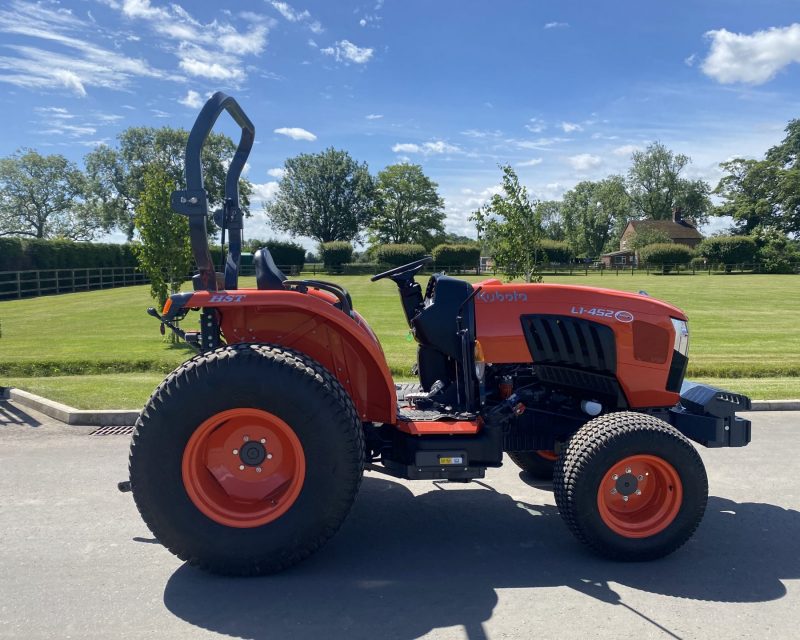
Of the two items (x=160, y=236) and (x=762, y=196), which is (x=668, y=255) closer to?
(x=762, y=196)

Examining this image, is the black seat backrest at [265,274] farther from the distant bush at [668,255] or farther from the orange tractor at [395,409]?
the distant bush at [668,255]

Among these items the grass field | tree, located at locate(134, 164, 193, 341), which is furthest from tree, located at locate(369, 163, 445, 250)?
tree, located at locate(134, 164, 193, 341)

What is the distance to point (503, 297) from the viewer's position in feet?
12.6

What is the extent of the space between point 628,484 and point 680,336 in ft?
3.37

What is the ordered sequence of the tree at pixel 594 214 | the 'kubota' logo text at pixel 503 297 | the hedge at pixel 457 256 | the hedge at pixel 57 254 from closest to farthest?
the 'kubota' logo text at pixel 503 297, the hedge at pixel 57 254, the hedge at pixel 457 256, the tree at pixel 594 214

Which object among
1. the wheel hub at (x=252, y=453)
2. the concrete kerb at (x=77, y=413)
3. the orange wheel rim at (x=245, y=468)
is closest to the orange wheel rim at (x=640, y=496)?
the orange wheel rim at (x=245, y=468)

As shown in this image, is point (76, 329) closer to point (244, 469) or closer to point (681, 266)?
point (244, 469)

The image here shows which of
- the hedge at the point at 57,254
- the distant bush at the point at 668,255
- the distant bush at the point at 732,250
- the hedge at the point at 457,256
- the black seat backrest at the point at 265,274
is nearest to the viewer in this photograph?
the black seat backrest at the point at 265,274

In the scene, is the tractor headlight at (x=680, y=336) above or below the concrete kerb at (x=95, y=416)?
above

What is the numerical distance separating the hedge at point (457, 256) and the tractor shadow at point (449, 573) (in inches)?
1978

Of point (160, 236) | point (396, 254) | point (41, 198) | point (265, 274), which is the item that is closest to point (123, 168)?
point (41, 198)

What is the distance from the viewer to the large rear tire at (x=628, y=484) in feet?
11.3

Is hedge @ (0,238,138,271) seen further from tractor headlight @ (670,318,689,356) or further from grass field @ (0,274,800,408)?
tractor headlight @ (670,318,689,356)

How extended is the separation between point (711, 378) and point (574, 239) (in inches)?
3099
